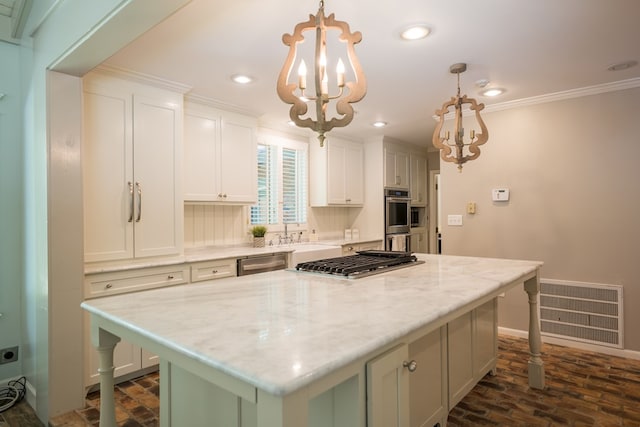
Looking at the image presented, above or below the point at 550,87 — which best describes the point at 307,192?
below

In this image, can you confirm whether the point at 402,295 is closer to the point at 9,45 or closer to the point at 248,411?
the point at 248,411

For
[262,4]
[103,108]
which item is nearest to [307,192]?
[103,108]

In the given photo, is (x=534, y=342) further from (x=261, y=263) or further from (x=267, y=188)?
(x=267, y=188)

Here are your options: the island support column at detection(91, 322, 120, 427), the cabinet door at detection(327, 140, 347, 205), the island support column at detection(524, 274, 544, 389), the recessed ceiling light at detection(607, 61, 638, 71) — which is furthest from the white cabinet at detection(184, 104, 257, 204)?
the recessed ceiling light at detection(607, 61, 638, 71)

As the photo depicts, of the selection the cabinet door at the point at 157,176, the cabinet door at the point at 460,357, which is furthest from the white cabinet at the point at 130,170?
the cabinet door at the point at 460,357

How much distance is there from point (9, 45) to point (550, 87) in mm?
4317

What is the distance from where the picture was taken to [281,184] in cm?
452

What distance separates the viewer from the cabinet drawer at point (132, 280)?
8.14 feet

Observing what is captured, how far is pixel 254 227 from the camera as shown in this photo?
4086mm

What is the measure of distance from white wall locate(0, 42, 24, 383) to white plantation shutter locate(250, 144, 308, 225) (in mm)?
2125

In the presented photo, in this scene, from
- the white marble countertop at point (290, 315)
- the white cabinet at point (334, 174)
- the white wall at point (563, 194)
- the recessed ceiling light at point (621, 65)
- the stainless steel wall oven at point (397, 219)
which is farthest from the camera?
the stainless steel wall oven at point (397, 219)

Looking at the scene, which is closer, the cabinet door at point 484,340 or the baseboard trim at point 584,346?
the cabinet door at point 484,340

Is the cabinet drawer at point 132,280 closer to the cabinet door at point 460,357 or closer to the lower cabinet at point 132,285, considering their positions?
the lower cabinet at point 132,285

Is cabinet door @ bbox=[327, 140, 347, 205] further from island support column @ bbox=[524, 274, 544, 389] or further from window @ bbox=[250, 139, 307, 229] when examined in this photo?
island support column @ bbox=[524, 274, 544, 389]
